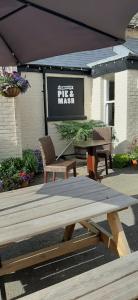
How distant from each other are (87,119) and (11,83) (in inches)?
148

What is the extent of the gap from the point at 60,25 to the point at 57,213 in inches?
55.6

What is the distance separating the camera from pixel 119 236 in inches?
91.5

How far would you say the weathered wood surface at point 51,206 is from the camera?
→ 184 centimetres

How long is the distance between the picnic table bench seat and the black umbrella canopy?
61.5 inches

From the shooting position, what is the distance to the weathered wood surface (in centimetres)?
184

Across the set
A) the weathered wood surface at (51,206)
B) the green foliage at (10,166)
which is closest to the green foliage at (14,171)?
the green foliage at (10,166)

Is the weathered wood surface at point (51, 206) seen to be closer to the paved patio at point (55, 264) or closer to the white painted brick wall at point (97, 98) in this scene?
the paved patio at point (55, 264)

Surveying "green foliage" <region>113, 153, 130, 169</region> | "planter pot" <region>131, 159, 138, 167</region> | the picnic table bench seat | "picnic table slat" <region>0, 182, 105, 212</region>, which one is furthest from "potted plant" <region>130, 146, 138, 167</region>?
the picnic table bench seat

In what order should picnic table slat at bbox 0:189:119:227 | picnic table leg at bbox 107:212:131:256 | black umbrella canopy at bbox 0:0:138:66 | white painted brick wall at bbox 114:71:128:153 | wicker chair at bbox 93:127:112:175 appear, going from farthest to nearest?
white painted brick wall at bbox 114:71:128:153 → wicker chair at bbox 93:127:112:175 → picnic table leg at bbox 107:212:131:256 → picnic table slat at bbox 0:189:119:227 → black umbrella canopy at bbox 0:0:138:66

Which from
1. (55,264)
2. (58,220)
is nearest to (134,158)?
(55,264)

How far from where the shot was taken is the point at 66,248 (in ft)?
8.23

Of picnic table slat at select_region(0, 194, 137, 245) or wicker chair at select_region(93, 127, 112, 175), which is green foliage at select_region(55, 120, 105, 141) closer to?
wicker chair at select_region(93, 127, 112, 175)

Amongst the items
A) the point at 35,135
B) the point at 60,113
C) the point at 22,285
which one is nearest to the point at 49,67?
the point at 60,113

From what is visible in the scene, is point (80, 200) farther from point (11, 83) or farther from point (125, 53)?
point (125, 53)
